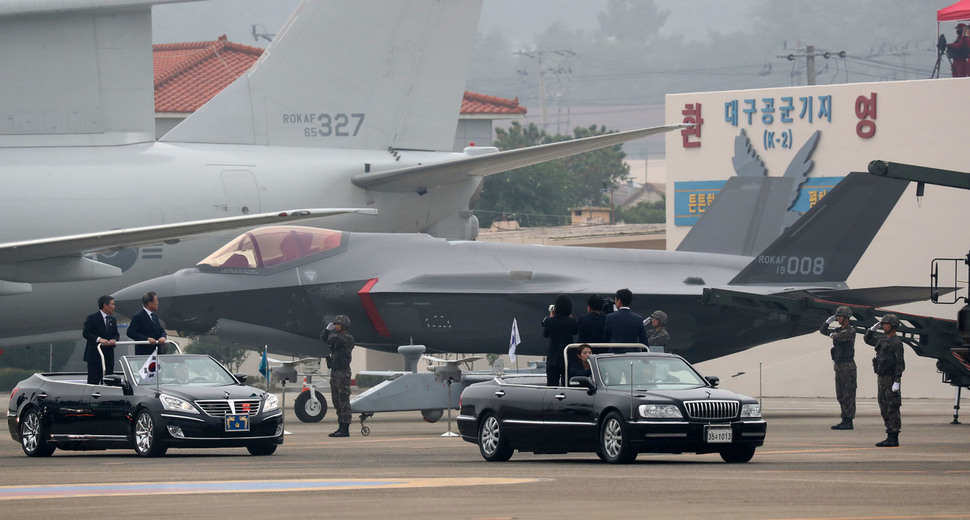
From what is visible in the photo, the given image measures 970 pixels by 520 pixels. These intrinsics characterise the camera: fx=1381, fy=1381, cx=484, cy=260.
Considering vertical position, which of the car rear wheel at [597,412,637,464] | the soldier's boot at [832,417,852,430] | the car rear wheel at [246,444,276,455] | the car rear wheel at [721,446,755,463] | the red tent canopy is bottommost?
the soldier's boot at [832,417,852,430]

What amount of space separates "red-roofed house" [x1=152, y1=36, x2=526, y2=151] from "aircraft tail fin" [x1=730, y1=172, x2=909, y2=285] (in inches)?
1057

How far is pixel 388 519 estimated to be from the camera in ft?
30.0

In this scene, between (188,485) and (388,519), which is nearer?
(388,519)

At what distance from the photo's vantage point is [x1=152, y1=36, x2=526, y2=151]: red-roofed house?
50.1m

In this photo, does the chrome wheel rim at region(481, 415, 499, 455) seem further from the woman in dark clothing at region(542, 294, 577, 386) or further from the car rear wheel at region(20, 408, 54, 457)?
the car rear wheel at region(20, 408, 54, 457)

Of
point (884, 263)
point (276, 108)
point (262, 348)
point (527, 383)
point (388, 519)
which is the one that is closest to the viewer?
point (388, 519)

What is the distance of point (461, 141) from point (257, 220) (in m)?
35.2

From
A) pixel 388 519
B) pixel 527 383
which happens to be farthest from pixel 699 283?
pixel 388 519

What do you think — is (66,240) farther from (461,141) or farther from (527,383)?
(461,141)

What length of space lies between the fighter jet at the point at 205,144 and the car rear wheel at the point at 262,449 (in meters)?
6.28

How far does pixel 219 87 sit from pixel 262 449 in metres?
37.7

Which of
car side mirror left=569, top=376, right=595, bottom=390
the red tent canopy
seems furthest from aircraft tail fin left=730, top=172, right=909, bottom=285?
the red tent canopy

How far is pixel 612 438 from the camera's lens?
13.7m

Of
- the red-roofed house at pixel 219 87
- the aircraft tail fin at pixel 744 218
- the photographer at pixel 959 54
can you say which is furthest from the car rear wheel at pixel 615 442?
the red-roofed house at pixel 219 87
